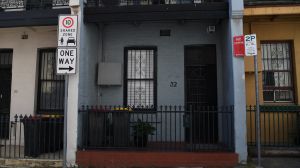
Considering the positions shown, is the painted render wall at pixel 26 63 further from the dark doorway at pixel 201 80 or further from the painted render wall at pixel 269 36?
the painted render wall at pixel 269 36

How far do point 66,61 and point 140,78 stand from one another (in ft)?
12.9

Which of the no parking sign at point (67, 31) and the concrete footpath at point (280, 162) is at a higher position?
the no parking sign at point (67, 31)

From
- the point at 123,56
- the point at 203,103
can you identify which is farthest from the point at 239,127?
the point at 123,56

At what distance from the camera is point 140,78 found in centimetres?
1014

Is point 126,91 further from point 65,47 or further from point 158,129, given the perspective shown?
point 65,47

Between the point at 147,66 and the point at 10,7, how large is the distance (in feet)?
16.7

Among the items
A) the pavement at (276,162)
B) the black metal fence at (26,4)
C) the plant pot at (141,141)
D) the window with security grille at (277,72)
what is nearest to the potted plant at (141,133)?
the plant pot at (141,141)

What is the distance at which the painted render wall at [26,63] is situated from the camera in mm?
10594

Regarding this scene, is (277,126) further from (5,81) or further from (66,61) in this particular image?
(5,81)

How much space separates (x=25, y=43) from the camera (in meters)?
10.8

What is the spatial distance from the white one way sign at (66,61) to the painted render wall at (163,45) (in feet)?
12.3

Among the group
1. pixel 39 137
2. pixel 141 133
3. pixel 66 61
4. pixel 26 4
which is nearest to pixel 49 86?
pixel 39 137

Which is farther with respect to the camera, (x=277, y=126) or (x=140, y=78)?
(x=140, y=78)

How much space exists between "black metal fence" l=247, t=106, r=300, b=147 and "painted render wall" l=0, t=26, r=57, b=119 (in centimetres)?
720
